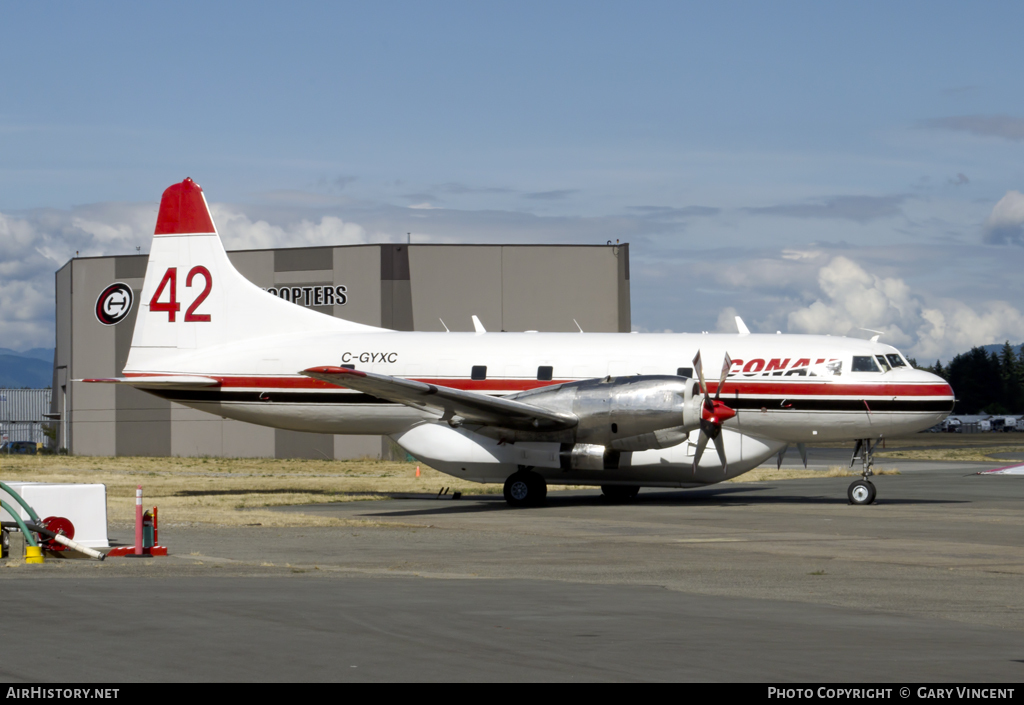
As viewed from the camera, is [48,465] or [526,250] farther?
[526,250]

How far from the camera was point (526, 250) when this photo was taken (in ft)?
195

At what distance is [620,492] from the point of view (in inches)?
1121

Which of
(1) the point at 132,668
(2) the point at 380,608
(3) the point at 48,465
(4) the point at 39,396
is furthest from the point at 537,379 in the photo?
(4) the point at 39,396

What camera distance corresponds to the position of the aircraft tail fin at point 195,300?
2922 centimetres

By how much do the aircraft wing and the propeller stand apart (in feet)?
9.06

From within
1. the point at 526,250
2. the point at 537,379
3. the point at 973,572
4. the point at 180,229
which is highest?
the point at 526,250

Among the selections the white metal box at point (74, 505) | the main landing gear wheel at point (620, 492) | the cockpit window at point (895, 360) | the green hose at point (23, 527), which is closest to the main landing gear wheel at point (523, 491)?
the main landing gear wheel at point (620, 492)

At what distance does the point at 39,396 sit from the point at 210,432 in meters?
44.4

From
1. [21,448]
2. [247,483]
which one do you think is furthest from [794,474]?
[21,448]

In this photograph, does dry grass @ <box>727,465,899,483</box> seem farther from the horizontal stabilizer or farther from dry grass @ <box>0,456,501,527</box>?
the horizontal stabilizer

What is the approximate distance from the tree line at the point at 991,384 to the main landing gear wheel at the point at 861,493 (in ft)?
431

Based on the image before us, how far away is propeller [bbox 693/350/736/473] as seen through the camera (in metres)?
24.1

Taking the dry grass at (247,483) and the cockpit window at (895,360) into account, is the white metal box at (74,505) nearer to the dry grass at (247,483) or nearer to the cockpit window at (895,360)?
the dry grass at (247,483)

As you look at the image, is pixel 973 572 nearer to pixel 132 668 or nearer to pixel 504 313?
pixel 132 668
